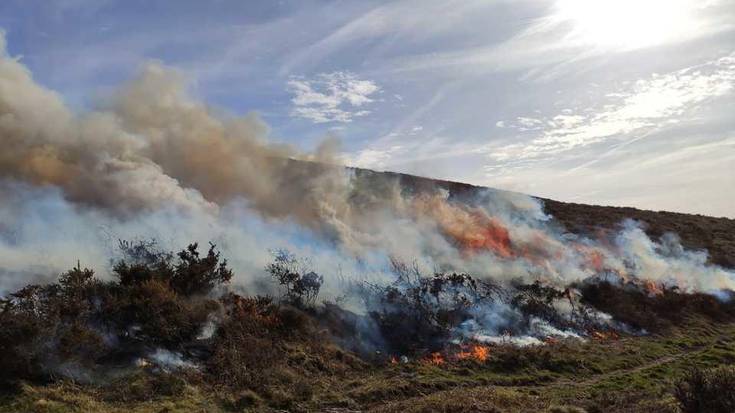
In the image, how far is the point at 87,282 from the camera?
797 inches

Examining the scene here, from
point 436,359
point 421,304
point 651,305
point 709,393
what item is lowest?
point 436,359

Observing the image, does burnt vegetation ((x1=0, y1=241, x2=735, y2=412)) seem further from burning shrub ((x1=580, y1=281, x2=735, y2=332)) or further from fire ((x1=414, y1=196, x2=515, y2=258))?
Result: fire ((x1=414, y1=196, x2=515, y2=258))

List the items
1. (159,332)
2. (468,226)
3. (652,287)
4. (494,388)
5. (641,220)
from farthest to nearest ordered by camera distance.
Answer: (641,220), (468,226), (652,287), (494,388), (159,332)

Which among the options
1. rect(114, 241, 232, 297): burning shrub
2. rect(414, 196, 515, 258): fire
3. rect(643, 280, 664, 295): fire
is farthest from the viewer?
rect(414, 196, 515, 258): fire

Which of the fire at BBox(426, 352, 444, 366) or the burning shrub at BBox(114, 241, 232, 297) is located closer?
the burning shrub at BBox(114, 241, 232, 297)

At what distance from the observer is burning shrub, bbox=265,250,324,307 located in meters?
25.4

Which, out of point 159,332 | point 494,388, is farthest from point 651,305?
point 159,332

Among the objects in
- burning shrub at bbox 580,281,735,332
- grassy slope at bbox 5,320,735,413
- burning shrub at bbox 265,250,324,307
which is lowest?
grassy slope at bbox 5,320,735,413

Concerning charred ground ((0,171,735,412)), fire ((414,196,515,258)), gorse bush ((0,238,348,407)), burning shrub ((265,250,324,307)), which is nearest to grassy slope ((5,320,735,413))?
charred ground ((0,171,735,412))

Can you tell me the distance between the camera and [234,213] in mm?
30562

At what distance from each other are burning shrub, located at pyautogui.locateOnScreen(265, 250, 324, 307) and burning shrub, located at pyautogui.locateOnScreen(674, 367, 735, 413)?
16.5 meters

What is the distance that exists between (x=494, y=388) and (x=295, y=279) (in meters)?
10.9

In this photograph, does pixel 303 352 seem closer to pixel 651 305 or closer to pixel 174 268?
pixel 174 268

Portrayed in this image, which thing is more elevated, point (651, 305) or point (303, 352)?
point (651, 305)
